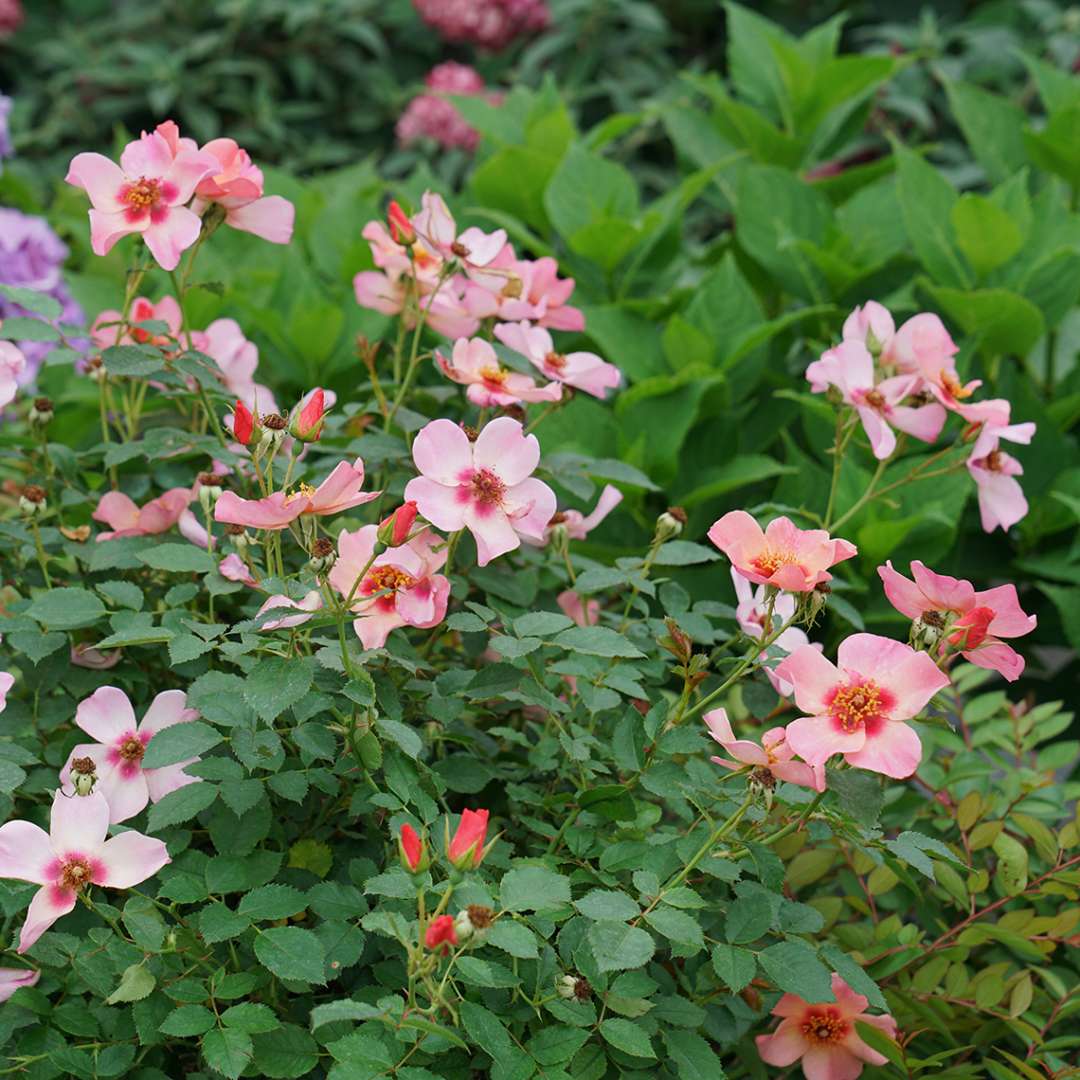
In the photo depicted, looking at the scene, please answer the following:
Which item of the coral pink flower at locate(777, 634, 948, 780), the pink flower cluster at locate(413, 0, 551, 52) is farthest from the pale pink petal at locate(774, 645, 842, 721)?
the pink flower cluster at locate(413, 0, 551, 52)

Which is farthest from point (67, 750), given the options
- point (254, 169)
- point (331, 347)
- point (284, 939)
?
point (331, 347)

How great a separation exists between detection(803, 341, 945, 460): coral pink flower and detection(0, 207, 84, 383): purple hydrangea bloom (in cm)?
104

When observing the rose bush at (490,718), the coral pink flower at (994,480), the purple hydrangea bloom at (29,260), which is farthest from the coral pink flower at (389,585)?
the purple hydrangea bloom at (29,260)

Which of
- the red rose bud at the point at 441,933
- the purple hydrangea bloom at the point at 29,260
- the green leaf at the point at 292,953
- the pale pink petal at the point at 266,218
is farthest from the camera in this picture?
the purple hydrangea bloom at the point at 29,260

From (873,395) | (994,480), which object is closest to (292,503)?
(873,395)

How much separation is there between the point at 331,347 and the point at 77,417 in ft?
1.12

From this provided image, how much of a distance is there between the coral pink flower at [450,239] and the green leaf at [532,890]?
0.51 m

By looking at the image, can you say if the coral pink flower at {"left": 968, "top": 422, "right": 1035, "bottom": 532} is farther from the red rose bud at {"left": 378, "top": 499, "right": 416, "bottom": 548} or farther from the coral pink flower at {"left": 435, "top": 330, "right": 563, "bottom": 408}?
the red rose bud at {"left": 378, "top": 499, "right": 416, "bottom": 548}

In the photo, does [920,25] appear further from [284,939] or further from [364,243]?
[284,939]

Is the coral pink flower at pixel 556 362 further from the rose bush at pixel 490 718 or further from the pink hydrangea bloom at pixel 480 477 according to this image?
the pink hydrangea bloom at pixel 480 477

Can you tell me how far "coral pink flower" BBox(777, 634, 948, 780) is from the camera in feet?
2.66

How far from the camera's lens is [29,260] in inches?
72.8

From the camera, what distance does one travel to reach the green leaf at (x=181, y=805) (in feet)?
2.94

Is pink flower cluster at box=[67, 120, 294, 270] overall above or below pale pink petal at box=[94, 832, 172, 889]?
above
